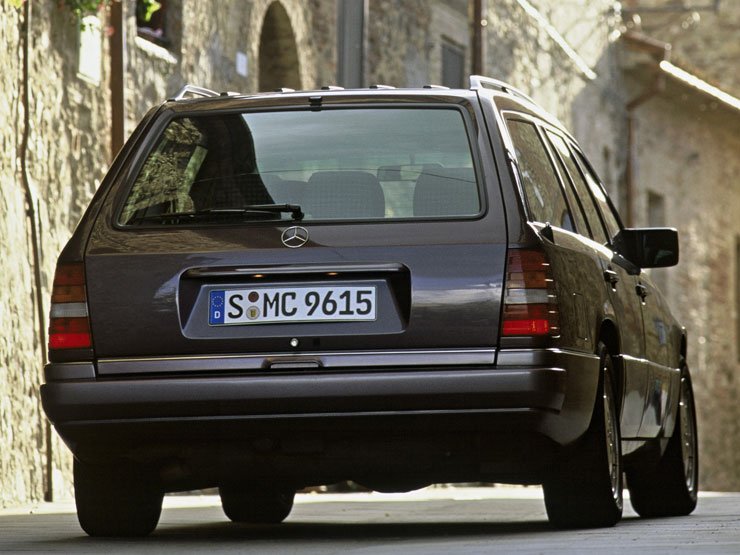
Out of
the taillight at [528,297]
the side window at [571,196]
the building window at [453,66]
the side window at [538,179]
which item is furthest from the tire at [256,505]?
the building window at [453,66]

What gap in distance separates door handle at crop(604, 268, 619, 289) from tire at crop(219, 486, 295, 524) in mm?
1802

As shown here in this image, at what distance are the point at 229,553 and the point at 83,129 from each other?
5.98 m

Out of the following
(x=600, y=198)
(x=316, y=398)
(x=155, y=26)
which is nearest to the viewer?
(x=316, y=398)

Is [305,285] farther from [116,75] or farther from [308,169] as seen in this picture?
[116,75]

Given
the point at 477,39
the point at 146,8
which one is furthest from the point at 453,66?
the point at 146,8

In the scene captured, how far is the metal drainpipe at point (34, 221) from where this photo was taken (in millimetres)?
10711

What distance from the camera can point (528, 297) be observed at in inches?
240

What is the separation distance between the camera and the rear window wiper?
6340mm

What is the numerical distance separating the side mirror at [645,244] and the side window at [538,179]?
88 centimetres

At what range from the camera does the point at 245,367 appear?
19.9 feet

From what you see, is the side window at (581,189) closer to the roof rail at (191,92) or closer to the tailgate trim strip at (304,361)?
the roof rail at (191,92)

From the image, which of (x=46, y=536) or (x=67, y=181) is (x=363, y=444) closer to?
(x=46, y=536)

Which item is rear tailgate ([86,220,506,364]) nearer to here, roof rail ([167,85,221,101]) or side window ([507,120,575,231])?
side window ([507,120,575,231])

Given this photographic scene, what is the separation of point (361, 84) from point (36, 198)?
235cm
